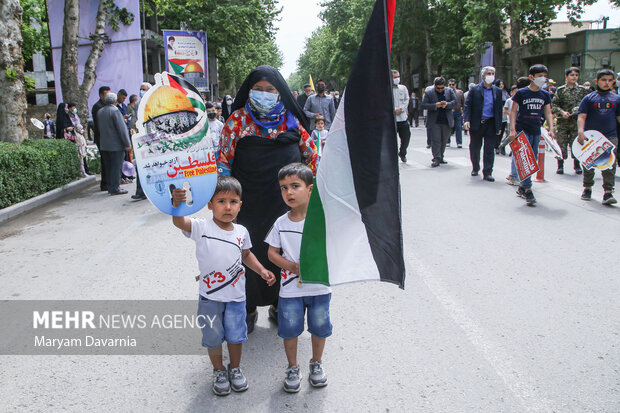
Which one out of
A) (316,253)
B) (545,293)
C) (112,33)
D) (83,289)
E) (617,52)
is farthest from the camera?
(617,52)

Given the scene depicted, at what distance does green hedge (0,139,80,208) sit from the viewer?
880 cm

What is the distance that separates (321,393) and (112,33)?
22792mm

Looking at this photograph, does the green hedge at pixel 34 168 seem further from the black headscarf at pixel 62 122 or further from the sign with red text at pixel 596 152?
the sign with red text at pixel 596 152

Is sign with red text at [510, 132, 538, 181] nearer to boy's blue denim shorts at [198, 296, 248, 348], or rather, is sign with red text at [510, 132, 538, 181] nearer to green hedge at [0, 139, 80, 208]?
boy's blue denim shorts at [198, 296, 248, 348]

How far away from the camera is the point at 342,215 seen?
Answer: 2.68m

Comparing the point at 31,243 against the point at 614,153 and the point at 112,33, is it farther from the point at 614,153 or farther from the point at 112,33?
the point at 112,33

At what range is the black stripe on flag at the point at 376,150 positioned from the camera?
2453mm

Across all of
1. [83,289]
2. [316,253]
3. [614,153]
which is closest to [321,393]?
[316,253]

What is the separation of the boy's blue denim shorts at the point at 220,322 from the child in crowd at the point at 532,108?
615 centimetres

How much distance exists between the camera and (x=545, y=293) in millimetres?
4516

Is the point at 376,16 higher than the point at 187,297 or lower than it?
higher

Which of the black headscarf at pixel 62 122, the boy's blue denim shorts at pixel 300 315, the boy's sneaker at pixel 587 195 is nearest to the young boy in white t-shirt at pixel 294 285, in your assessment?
the boy's blue denim shorts at pixel 300 315

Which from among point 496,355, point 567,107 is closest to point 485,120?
point 567,107

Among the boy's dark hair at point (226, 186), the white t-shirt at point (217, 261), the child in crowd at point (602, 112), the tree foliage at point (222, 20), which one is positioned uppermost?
the tree foliage at point (222, 20)
